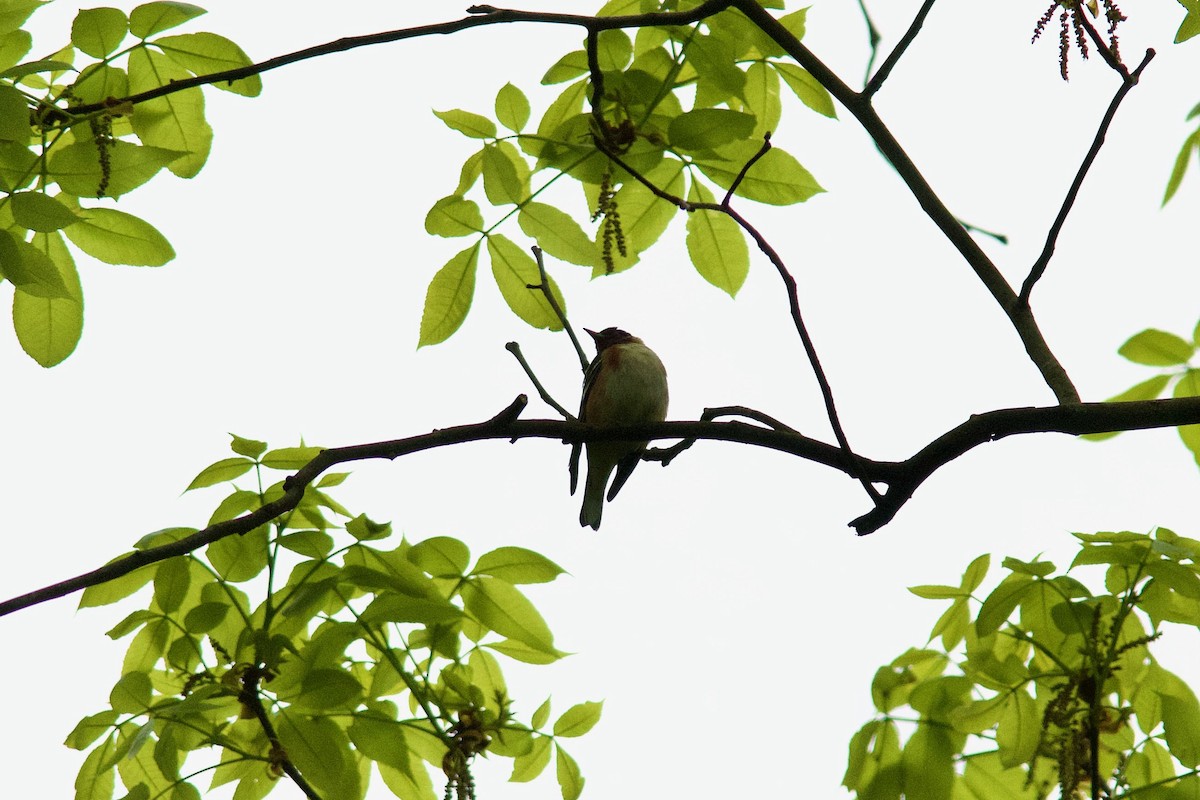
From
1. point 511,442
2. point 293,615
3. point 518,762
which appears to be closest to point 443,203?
point 511,442

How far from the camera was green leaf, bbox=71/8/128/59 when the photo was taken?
2.81 meters

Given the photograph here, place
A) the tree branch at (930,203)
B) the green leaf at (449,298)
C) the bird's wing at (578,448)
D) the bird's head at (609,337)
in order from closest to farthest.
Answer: the tree branch at (930,203), the green leaf at (449,298), the bird's wing at (578,448), the bird's head at (609,337)

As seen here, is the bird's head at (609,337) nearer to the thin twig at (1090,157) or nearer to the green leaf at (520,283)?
the green leaf at (520,283)

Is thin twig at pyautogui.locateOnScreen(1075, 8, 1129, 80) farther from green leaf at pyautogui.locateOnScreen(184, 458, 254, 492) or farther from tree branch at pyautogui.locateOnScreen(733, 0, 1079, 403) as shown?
green leaf at pyautogui.locateOnScreen(184, 458, 254, 492)

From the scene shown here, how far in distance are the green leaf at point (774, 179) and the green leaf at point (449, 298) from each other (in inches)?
29.2

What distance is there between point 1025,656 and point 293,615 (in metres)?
2.02

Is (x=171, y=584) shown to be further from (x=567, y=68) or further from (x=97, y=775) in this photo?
(x=567, y=68)

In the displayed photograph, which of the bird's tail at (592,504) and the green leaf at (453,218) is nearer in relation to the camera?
the green leaf at (453,218)

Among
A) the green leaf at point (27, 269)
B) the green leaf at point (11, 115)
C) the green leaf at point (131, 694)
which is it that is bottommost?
the green leaf at point (131, 694)

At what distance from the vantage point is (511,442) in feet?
9.59

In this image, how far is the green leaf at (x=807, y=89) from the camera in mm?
3291

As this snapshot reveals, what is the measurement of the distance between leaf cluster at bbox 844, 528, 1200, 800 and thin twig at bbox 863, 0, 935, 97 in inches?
55.0

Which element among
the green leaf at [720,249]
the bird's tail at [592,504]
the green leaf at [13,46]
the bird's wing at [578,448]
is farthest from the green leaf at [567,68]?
the bird's tail at [592,504]

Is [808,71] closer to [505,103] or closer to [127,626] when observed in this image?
[505,103]
